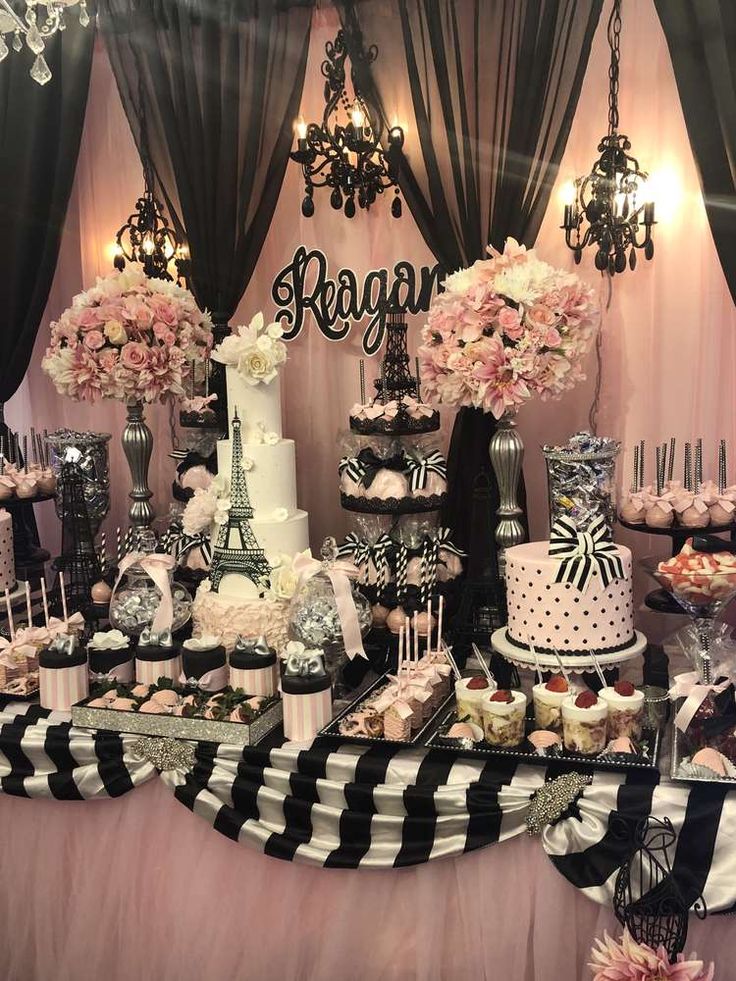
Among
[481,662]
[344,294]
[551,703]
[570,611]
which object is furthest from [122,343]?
[551,703]

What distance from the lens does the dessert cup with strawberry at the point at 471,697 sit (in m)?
2.19

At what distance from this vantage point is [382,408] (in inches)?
108

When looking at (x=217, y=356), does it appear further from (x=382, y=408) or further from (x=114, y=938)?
(x=114, y=938)

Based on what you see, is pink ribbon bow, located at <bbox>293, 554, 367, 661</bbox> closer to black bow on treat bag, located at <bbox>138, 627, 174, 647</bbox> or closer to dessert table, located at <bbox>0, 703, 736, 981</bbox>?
dessert table, located at <bbox>0, 703, 736, 981</bbox>

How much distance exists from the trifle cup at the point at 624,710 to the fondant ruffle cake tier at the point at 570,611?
0.20 meters

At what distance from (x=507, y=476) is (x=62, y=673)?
4.24 ft

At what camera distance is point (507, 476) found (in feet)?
9.01

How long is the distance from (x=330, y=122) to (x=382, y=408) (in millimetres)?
1212

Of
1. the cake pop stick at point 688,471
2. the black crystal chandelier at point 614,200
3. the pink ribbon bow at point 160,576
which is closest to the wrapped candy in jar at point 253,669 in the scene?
the pink ribbon bow at point 160,576

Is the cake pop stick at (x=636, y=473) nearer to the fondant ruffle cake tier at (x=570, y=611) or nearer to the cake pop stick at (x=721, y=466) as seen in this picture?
the cake pop stick at (x=721, y=466)

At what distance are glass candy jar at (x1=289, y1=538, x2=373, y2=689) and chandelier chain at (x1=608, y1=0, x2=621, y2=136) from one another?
1625 millimetres

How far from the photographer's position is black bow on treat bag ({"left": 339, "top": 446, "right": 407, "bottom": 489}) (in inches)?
107

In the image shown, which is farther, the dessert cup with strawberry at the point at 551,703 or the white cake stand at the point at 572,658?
the white cake stand at the point at 572,658

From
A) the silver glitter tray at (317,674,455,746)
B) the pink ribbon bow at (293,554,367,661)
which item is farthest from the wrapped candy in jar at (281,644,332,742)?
the pink ribbon bow at (293,554,367,661)
